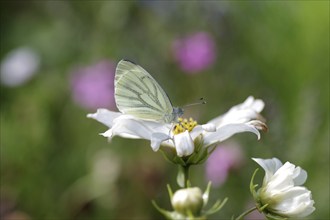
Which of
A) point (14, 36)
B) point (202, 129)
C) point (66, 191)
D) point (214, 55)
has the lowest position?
point (66, 191)

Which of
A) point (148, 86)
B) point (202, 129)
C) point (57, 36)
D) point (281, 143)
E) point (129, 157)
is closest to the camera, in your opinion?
point (202, 129)

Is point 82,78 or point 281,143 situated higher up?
point 82,78

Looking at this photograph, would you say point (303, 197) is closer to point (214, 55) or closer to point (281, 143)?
point (281, 143)

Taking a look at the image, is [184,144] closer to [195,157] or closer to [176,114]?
[195,157]

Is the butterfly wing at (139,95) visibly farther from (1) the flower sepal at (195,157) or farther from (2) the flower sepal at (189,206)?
(2) the flower sepal at (189,206)

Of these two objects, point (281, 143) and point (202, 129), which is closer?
point (202, 129)

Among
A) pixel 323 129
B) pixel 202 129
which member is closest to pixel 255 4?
pixel 323 129

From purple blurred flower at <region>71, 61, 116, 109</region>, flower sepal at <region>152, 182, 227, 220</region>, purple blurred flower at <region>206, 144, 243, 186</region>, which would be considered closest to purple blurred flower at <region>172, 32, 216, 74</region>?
purple blurred flower at <region>71, 61, 116, 109</region>

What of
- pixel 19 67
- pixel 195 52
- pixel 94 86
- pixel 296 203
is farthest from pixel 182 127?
pixel 19 67
